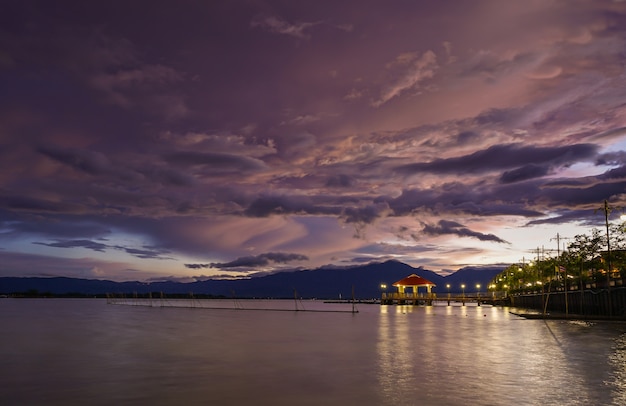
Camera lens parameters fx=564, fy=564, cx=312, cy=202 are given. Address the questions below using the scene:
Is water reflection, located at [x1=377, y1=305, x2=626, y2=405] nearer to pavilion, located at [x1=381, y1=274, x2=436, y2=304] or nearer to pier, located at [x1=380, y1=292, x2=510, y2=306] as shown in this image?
pavilion, located at [x1=381, y1=274, x2=436, y2=304]

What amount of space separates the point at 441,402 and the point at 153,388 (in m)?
12.0

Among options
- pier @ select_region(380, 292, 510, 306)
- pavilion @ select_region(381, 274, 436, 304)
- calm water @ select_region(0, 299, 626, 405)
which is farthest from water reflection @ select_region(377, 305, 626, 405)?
pier @ select_region(380, 292, 510, 306)

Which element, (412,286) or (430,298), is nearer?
(412,286)

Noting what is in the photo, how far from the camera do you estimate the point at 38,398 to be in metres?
22.5

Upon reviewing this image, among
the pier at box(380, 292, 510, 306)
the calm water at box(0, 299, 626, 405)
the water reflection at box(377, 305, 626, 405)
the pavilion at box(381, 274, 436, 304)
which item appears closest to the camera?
the water reflection at box(377, 305, 626, 405)

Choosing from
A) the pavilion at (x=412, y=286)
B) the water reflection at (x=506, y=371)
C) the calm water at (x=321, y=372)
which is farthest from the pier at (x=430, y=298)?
the water reflection at (x=506, y=371)

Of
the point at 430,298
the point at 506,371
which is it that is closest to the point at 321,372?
the point at 506,371

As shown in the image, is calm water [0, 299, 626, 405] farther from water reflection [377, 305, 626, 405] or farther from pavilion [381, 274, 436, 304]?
pavilion [381, 274, 436, 304]

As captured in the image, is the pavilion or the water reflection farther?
the pavilion

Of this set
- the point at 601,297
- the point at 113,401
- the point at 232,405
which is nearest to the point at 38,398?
the point at 113,401

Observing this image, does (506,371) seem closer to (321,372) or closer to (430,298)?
(321,372)

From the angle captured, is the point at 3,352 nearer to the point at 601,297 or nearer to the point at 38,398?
the point at 38,398

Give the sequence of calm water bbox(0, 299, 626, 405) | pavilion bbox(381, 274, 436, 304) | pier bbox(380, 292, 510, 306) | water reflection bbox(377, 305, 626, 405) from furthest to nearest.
A: 1. pier bbox(380, 292, 510, 306)
2. pavilion bbox(381, 274, 436, 304)
3. calm water bbox(0, 299, 626, 405)
4. water reflection bbox(377, 305, 626, 405)

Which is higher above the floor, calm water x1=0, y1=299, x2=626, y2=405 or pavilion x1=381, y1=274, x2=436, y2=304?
pavilion x1=381, y1=274, x2=436, y2=304
